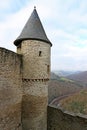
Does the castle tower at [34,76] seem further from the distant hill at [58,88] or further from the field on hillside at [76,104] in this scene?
the distant hill at [58,88]

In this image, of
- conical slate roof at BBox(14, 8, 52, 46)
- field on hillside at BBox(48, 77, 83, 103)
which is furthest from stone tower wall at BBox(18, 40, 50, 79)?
field on hillside at BBox(48, 77, 83, 103)

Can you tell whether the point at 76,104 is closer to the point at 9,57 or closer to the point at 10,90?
the point at 10,90

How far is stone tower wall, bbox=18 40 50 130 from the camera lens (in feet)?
43.5

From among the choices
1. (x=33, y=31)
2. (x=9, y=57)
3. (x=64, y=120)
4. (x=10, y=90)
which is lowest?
(x=64, y=120)

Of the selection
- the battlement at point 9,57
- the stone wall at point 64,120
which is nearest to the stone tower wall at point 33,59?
the battlement at point 9,57

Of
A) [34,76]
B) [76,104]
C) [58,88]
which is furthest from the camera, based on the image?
[58,88]

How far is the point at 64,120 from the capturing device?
45.2 feet

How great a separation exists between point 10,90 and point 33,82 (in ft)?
6.89

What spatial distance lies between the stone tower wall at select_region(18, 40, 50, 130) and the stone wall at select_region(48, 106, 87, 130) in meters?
1.19

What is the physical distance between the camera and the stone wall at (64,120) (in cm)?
1260

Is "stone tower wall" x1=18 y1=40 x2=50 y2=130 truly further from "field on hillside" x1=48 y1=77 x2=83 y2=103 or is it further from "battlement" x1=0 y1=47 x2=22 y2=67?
"field on hillside" x1=48 y1=77 x2=83 y2=103

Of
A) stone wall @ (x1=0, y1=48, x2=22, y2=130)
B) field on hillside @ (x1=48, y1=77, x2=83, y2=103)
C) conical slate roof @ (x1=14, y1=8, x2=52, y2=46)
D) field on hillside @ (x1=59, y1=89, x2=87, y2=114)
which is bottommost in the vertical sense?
field on hillside @ (x1=59, y1=89, x2=87, y2=114)

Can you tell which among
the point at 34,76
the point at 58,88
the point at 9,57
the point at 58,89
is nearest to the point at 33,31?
the point at 9,57

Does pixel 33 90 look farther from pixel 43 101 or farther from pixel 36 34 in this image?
pixel 36 34
